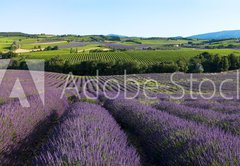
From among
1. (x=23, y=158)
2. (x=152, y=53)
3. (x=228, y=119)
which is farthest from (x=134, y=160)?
(x=152, y=53)

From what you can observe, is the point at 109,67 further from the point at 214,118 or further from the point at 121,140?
the point at 121,140

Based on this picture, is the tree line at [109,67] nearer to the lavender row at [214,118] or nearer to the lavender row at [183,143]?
the lavender row at [214,118]

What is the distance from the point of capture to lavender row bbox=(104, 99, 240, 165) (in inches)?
101

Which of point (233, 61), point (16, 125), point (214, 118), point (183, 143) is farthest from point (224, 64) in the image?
point (183, 143)

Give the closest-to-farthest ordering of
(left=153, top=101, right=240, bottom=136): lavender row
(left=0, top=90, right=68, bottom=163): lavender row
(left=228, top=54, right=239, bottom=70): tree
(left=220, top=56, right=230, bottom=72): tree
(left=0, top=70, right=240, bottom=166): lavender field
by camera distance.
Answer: (left=0, top=70, right=240, bottom=166): lavender field → (left=0, top=90, right=68, bottom=163): lavender row → (left=153, top=101, right=240, bottom=136): lavender row → (left=220, top=56, right=230, bottom=72): tree → (left=228, top=54, right=239, bottom=70): tree

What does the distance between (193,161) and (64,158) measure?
1145 millimetres

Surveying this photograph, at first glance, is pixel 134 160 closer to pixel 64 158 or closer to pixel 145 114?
pixel 64 158

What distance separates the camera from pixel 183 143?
336 cm

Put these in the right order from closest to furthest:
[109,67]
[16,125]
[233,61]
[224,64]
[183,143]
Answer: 1. [183,143]
2. [16,125]
3. [109,67]
4. [224,64]
5. [233,61]

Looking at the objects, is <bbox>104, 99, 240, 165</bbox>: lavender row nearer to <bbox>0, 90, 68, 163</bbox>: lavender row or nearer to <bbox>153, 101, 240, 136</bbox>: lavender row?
<bbox>153, 101, 240, 136</bbox>: lavender row

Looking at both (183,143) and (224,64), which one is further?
(224,64)

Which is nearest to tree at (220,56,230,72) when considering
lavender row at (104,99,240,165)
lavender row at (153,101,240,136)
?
lavender row at (153,101,240,136)

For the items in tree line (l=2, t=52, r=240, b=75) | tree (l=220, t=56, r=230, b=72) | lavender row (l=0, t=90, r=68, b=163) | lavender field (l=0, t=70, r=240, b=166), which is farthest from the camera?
tree (l=220, t=56, r=230, b=72)

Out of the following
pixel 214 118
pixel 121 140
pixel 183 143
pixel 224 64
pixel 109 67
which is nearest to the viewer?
pixel 183 143
